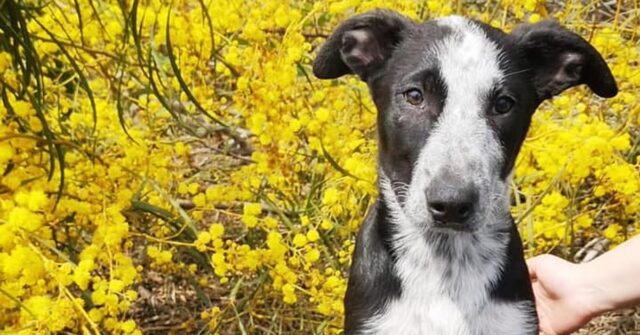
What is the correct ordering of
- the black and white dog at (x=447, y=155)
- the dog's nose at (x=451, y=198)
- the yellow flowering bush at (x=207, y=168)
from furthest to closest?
the yellow flowering bush at (x=207, y=168), the black and white dog at (x=447, y=155), the dog's nose at (x=451, y=198)

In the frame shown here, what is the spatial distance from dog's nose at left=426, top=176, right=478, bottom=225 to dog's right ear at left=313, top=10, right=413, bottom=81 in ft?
1.80

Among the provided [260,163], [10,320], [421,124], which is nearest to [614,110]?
[260,163]

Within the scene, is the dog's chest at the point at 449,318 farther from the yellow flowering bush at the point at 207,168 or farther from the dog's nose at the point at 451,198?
the yellow flowering bush at the point at 207,168

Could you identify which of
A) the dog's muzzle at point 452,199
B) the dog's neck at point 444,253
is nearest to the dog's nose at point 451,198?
the dog's muzzle at point 452,199

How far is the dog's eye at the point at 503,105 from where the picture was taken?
2.58 m

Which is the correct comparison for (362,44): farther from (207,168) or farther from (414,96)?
(207,168)

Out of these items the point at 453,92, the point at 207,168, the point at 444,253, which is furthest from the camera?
the point at 207,168

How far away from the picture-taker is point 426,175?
8.08 feet

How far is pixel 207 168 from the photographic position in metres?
4.33

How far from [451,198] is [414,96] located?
1.15 ft

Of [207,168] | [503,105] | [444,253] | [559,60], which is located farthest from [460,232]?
[207,168]

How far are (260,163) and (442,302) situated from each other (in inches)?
41.5

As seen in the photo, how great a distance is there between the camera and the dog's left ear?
2695mm

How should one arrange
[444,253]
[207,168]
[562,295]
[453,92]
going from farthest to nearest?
1. [207,168]
2. [562,295]
3. [444,253]
4. [453,92]
